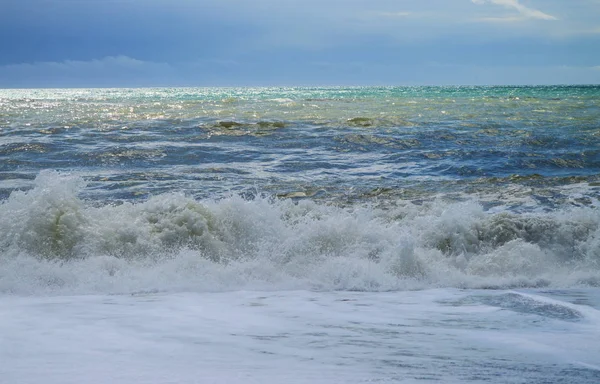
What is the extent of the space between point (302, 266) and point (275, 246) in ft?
1.94

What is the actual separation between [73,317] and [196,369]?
179 centimetres

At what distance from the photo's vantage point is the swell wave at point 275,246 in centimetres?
686

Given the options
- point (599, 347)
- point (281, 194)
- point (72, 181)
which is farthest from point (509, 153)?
point (599, 347)

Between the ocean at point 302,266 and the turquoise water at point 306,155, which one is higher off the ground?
the turquoise water at point 306,155

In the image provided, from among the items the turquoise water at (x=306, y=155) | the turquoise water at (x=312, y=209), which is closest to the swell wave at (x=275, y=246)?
the turquoise water at (x=312, y=209)

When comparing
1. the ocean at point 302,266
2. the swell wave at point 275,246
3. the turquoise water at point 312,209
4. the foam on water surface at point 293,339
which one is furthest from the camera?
the turquoise water at point 312,209

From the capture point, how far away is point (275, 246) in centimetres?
789

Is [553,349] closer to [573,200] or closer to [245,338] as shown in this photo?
[245,338]

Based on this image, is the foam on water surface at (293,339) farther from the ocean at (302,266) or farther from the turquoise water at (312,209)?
the turquoise water at (312,209)

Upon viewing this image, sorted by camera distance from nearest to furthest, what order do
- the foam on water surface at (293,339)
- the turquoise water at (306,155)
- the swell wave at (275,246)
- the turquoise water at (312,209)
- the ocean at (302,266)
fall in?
the foam on water surface at (293,339) < the ocean at (302,266) < the swell wave at (275,246) < the turquoise water at (312,209) < the turquoise water at (306,155)

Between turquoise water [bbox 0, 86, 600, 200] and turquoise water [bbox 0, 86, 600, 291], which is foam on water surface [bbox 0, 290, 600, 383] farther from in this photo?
turquoise water [bbox 0, 86, 600, 200]

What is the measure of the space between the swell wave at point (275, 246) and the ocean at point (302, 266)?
28mm

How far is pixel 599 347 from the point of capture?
14.8 ft

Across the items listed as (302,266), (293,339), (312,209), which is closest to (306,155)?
(312,209)
